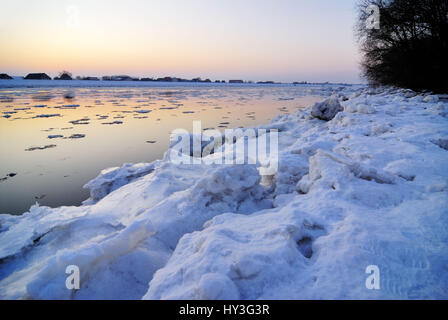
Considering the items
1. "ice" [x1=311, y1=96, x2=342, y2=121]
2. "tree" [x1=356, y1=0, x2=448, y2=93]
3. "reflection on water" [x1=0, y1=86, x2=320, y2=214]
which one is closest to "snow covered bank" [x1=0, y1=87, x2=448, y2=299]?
"reflection on water" [x1=0, y1=86, x2=320, y2=214]

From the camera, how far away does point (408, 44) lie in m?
14.8

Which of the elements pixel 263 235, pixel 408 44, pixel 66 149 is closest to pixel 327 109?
pixel 263 235

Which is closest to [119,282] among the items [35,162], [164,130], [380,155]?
[380,155]

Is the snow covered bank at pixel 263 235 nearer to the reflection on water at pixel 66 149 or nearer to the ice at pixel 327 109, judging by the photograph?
the reflection on water at pixel 66 149

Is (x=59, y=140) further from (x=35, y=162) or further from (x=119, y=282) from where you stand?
(x=119, y=282)

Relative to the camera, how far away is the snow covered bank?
153cm

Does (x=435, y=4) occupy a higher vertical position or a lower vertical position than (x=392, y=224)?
higher

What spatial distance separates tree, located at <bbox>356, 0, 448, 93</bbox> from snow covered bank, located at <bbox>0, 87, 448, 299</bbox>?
11319 millimetres

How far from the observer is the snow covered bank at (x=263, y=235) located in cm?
153

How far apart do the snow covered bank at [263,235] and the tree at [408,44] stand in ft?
37.1

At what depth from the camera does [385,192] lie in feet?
8.45

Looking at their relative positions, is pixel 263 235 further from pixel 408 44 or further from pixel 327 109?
pixel 408 44
